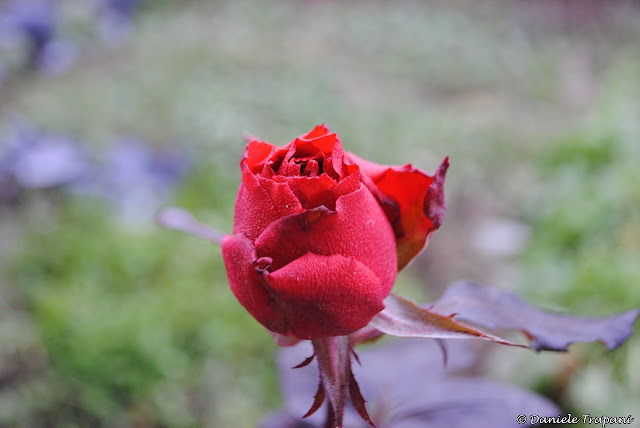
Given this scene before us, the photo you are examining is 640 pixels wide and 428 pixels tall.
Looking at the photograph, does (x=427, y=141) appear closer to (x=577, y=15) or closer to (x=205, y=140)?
(x=205, y=140)

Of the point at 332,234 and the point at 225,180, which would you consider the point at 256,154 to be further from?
the point at 225,180

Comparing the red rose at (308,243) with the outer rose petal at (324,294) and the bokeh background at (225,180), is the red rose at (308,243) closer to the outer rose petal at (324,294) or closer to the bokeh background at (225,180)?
the outer rose petal at (324,294)

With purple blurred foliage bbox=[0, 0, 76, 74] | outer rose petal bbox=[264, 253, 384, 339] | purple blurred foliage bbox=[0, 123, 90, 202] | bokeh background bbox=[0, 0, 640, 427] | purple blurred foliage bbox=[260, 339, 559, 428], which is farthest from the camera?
purple blurred foliage bbox=[0, 123, 90, 202]

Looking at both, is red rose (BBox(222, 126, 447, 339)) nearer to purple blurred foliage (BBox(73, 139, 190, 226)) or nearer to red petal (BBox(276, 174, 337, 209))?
red petal (BBox(276, 174, 337, 209))

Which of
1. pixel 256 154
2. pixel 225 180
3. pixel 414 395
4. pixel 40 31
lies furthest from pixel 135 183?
pixel 256 154

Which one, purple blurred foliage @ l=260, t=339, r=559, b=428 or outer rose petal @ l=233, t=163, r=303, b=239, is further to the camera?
purple blurred foliage @ l=260, t=339, r=559, b=428

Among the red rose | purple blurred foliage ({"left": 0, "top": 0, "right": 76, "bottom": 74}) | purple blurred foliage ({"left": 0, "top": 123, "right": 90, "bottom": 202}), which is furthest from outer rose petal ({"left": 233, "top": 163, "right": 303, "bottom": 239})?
purple blurred foliage ({"left": 0, "top": 123, "right": 90, "bottom": 202})
